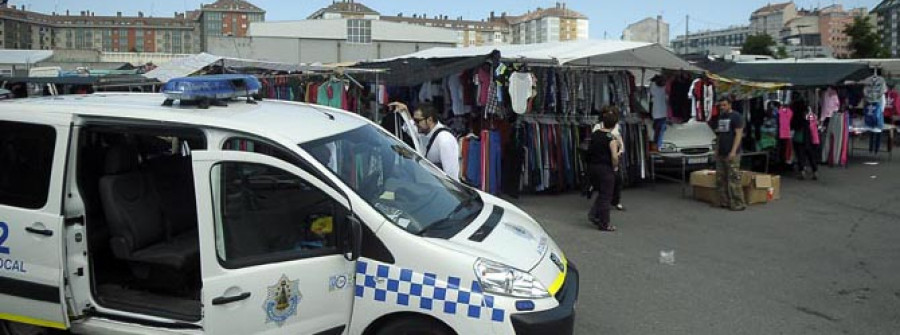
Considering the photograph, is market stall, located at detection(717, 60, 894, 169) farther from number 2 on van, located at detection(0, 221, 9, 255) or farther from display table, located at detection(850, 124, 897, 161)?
number 2 on van, located at detection(0, 221, 9, 255)

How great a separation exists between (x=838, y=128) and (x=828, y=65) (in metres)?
1.43

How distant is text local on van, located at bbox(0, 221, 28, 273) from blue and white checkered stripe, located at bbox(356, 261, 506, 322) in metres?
2.05

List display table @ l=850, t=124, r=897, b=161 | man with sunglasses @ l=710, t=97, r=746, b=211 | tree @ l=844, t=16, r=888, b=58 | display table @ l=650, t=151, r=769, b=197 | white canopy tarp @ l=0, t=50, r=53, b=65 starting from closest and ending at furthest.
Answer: man with sunglasses @ l=710, t=97, r=746, b=211, display table @ l=650, t=151, r=769, b=197, display table @ l=850, t=124, r=897, b=161, white canopy tarp @ l=0, t=50, r=53, b=65, tree @ l=844, t=16, r=888, b=58

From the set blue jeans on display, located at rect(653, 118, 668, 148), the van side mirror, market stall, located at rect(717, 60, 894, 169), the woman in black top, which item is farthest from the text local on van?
market stall, located at rect(717, 60, 894, 169)

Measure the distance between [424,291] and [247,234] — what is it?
1.03 metres

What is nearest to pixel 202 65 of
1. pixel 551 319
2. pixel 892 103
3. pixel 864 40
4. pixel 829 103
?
pixel 551 319

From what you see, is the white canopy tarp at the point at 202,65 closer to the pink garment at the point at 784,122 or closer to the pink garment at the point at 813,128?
the pink garment at the point at 784,122

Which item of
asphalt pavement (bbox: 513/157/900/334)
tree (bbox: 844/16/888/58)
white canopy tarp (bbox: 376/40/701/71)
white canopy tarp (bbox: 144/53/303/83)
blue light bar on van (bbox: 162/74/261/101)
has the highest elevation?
tree (bbox: 844/16/888/58)

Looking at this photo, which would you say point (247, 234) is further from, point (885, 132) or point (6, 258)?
point (885, 132)

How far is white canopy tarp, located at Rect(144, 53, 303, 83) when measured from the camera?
1115 cm

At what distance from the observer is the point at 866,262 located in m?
7.33

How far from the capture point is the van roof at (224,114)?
396 centimetres

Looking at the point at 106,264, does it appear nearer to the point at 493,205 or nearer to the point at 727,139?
the point at 493,205

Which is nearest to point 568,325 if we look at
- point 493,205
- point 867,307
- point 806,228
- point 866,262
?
point 493,205
